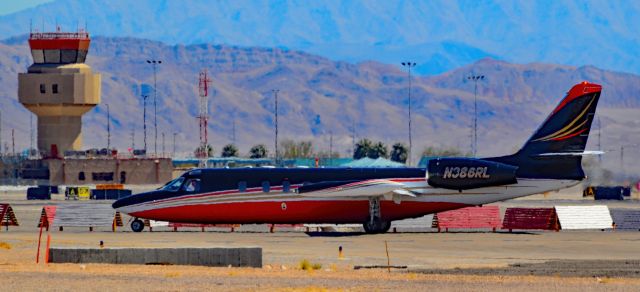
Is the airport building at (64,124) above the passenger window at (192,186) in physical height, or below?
above

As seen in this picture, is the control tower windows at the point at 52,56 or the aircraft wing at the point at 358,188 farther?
the control tower windows at the point at 52,56

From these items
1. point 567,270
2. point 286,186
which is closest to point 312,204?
point 286,186

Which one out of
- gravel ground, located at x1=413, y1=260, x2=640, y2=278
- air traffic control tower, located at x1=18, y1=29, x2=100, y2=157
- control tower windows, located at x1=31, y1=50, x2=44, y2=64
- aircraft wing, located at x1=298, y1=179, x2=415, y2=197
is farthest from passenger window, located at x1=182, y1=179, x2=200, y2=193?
control tower windows, located at x1=31, y1=50, x2=44, y2=64

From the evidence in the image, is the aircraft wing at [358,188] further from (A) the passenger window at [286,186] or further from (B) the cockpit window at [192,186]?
(B) the cockpit window at [192,186]

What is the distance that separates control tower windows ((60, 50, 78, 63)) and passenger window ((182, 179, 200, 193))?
83.7 meters

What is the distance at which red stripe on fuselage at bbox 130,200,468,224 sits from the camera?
5400 centimetres

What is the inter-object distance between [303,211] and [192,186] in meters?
4.81

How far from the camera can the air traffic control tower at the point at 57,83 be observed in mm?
134625

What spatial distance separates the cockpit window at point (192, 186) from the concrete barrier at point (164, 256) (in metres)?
17.4

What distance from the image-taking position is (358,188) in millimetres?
53156

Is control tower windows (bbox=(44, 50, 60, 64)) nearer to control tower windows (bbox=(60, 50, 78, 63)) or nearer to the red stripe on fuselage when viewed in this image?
control tower windows (bbox=(60, 50, 78, 63))

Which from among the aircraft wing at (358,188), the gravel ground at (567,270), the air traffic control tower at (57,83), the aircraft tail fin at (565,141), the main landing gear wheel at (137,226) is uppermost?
the air traffic control tower at (57,83)

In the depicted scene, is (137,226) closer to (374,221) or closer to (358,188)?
(358,188)

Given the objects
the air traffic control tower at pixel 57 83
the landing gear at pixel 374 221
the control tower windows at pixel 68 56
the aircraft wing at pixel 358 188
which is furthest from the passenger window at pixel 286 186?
the control tower windows at pixel 68 56
